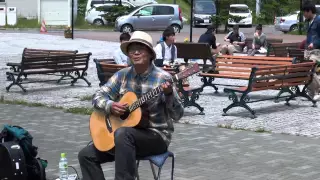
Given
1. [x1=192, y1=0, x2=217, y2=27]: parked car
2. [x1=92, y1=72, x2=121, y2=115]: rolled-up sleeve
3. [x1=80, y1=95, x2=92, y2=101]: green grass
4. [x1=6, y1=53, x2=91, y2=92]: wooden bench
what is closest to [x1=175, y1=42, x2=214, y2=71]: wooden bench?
[x1=6, y1=53, x2=91, y2=92]: wooden bench

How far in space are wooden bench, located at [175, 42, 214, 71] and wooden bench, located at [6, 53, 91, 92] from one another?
1952mm

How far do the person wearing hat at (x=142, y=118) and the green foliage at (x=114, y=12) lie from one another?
34.9 meters

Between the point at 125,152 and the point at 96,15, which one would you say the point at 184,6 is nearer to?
the point at 96,15

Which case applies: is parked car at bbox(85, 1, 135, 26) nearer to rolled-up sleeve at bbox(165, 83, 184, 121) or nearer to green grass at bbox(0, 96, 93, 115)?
green grass at bbox(0, 96, 93, 115)

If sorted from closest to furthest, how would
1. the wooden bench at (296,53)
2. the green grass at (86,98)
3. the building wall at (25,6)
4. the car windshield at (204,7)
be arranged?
A: the green grass at (86,98)
the wooden bench at (296,53)
the car windshield at (204,7)
the building wall at (25,6)

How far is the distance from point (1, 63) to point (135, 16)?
18285 millimetres

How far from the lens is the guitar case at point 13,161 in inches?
259

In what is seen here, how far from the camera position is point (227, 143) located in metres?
9.27

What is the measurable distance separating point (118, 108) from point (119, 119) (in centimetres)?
17

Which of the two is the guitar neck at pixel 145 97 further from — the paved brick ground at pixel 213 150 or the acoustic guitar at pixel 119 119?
the paved brick ground at pixel 213 150

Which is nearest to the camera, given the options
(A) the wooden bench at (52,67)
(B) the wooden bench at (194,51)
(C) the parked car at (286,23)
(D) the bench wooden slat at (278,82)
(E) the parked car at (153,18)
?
(D) the bench wooden slat at (278,82)

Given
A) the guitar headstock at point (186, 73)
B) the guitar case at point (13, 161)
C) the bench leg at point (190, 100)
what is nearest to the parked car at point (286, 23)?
the bench leg at point (190, 100)

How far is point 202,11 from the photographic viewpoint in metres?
42.7

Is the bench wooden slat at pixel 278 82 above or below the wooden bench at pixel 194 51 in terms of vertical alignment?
below
